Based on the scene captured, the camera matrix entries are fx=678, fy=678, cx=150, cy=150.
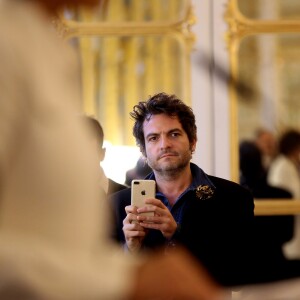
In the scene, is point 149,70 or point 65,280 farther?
point 149,70

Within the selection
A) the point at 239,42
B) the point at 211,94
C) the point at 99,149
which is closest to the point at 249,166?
the point at 211,94

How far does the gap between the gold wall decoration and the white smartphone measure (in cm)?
101

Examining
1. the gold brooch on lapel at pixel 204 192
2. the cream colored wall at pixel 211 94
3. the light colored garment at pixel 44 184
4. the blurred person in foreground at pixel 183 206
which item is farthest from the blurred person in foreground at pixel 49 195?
the cream colored wall at pixel 211 94

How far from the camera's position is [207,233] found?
1.82 m

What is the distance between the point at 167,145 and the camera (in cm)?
186

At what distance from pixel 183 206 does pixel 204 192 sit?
7cm

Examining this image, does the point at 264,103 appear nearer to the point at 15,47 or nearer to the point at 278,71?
the point at 278,71

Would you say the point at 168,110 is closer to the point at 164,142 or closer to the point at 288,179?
the point at 164,142

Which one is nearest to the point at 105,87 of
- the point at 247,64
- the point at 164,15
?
the point at 164,15

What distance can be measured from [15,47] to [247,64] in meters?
2.52

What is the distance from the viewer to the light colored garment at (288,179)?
2.78 m

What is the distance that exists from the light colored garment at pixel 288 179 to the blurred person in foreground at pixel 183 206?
0.89 metres

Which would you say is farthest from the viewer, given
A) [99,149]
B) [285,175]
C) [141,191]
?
[285,175]

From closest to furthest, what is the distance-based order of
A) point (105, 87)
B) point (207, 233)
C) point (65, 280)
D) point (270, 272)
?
point (65, 280)
point (207, 233)
point (270, 272)
point (105, 87)
